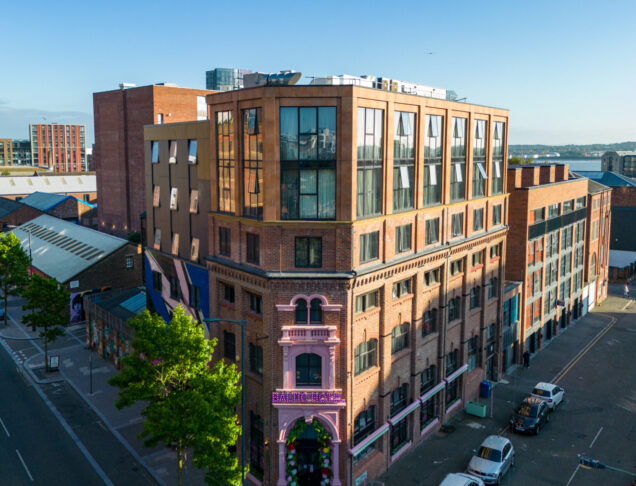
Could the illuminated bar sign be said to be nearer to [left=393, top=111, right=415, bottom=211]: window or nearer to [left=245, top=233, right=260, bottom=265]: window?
[left=245, top=233, right=260, bottom=265]: window

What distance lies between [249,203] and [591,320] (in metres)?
56.7

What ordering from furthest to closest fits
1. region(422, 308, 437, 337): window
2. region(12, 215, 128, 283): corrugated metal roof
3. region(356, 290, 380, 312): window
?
region(12, 215, 128, 283): corrugated metal roof < region(422, 308, 437, 337): window < region(356, 290, 380, 312): window

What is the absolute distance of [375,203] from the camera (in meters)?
33.1

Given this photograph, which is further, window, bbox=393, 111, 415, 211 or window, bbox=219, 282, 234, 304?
window, bbox=219, 282, 234, 304

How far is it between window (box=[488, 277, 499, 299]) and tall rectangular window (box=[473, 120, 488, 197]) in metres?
8.24

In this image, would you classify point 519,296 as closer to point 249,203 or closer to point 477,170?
point 477,170

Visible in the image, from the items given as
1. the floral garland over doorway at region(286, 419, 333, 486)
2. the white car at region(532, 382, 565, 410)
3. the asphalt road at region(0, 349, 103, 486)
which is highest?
the floral garland over doorway at region(286, 419, 333, 486)

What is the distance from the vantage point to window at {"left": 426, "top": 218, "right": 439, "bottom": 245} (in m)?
38.6

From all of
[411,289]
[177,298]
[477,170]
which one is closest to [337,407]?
[411,289]

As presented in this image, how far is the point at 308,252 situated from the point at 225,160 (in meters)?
8.34

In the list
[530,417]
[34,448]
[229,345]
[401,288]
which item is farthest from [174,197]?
[530,417]

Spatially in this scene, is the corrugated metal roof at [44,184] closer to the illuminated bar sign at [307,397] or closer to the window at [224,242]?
the window at [224,242]

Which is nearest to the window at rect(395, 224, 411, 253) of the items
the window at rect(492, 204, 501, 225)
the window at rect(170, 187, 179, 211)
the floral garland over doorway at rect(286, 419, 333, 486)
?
the floral garland over doorway at rect(286, 419, 333, 486)

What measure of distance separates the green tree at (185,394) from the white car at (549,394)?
90.2 feet
